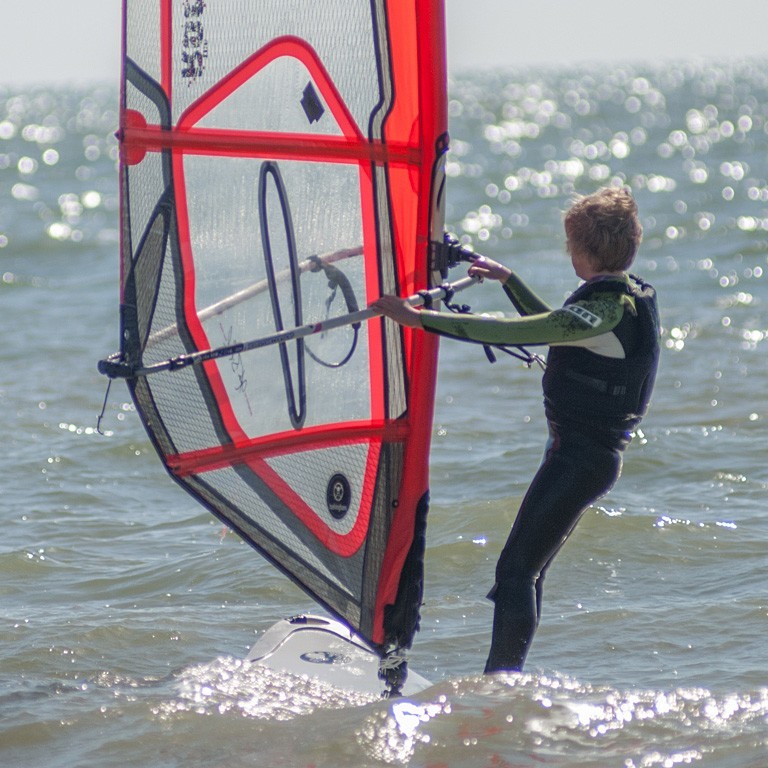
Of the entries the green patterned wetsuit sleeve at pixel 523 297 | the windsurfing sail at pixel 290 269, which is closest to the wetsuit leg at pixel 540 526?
the windsurfing sail at pixel 290 269

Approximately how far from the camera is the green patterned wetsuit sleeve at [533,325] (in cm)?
304

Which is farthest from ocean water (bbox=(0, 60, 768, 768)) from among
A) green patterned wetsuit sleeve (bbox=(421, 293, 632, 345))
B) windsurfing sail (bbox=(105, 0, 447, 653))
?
green patterned wetsuit sleeve (bbox=(421, 293, 632, 345))

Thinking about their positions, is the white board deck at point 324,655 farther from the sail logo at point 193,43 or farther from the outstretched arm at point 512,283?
the sail logo at point 193,43

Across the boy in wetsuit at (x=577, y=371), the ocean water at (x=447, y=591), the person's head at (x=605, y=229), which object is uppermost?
the person's head at (x=605, y=229)

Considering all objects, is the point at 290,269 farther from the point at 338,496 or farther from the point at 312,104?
the point at 338,496

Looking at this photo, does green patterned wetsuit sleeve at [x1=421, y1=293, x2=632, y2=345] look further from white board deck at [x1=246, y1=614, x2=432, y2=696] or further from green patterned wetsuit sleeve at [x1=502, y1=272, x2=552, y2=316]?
white board deck at [x1=246, y1=614, x2=432, y2=696]

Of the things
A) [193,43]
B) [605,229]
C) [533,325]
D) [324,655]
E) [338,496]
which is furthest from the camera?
[324,655]

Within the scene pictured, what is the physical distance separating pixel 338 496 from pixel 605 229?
1077mm

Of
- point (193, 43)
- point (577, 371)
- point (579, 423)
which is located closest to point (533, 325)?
point (577, 371)

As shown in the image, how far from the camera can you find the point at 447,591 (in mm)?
4801

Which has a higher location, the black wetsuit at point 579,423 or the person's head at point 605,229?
the person's head at point 605,229

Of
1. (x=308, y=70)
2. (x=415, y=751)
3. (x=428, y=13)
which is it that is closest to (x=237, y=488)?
(x=415, y=751)

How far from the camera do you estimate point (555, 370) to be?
332 centimetres

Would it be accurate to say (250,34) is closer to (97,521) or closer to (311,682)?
(311,682)
